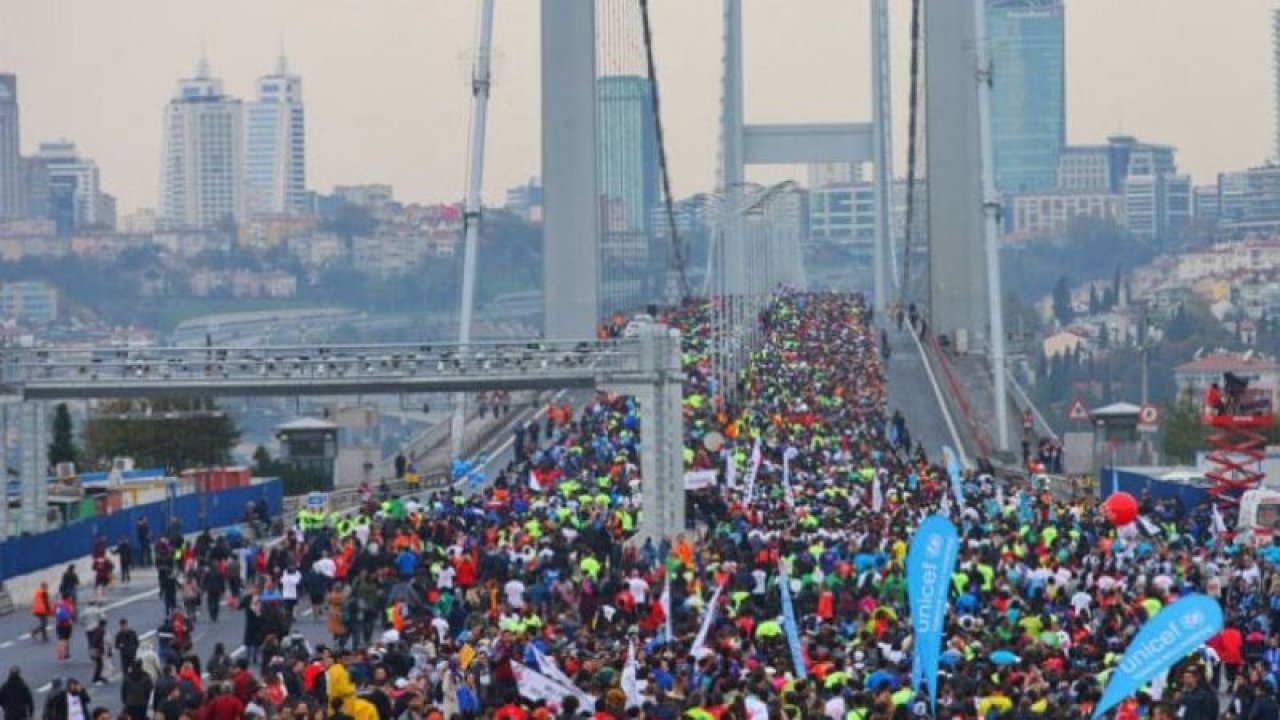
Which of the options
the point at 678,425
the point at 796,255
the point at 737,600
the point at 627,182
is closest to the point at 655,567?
the point at 737,600

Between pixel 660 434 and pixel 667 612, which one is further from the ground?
pixel 660 434

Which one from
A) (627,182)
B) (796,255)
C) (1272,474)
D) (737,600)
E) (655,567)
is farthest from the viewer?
(796,255)

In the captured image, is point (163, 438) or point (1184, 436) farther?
point (1184, 436)

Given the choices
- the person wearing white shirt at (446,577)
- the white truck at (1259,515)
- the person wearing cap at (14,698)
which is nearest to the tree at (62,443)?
the white truck at (1259,515)

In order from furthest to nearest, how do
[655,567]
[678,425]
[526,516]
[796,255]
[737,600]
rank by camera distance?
1. [796,255]
2. [678,425]
3. [526,516]
4. [655,567]
5. [737,600]

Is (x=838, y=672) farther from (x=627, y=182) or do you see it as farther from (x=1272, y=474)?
(x=627, y=182)

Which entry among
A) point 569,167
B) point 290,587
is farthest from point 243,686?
point 569,167

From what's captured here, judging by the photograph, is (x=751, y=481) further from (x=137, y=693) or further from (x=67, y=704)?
(x=67, y=704)
